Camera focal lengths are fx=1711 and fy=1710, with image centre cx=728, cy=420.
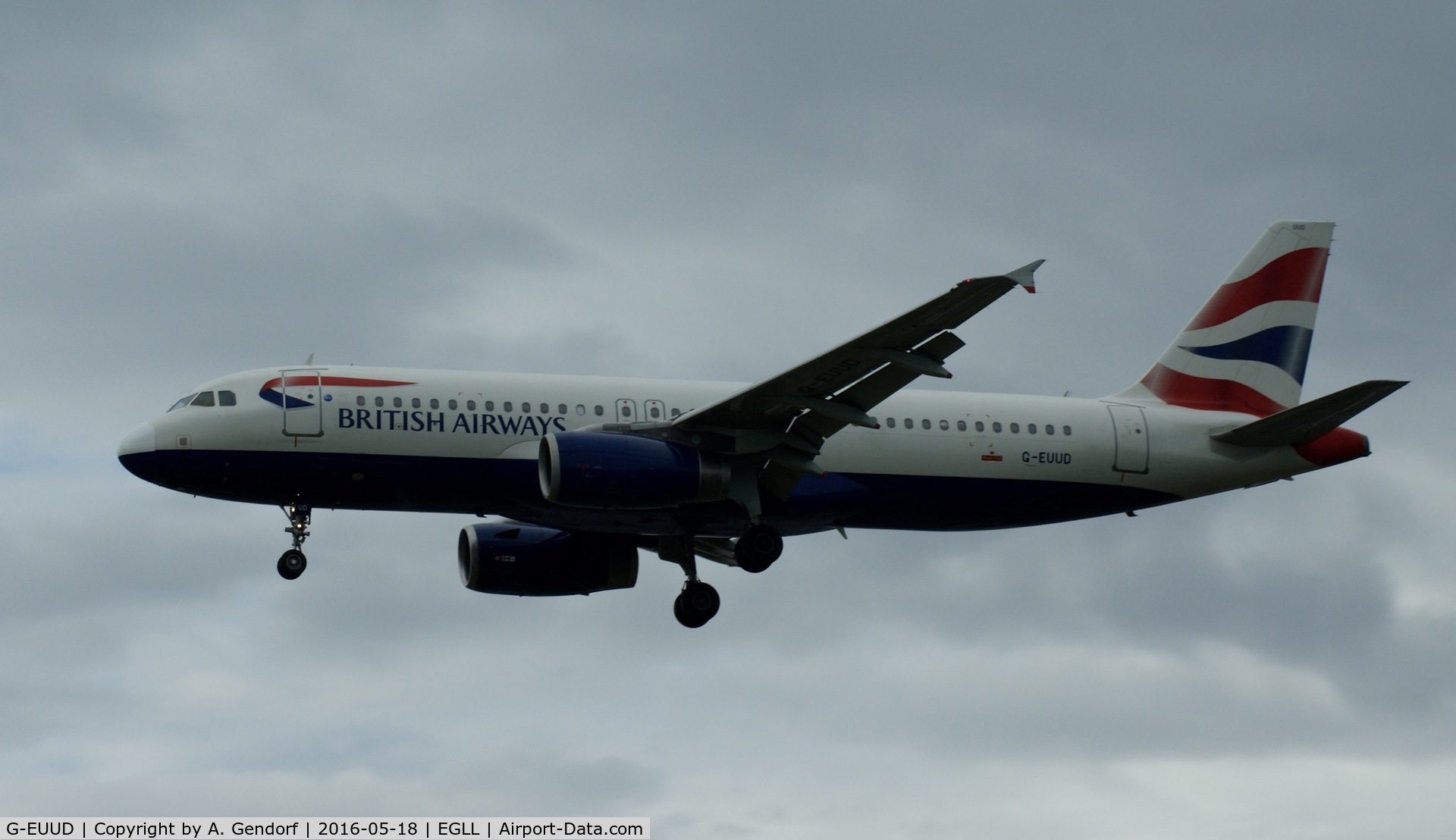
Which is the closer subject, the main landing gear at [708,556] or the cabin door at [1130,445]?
the main landing gear at [708,556]

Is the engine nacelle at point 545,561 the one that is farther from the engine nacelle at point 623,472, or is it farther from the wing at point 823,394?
the engine nacelle at point 623,472

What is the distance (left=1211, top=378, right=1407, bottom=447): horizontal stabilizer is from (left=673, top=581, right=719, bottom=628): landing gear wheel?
1050 cm

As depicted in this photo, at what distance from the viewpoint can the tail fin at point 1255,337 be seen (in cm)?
3556

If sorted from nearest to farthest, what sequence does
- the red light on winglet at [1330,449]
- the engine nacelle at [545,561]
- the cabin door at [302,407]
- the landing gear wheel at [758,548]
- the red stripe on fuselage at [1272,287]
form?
1. the cabin door at [302,407]
2. the landing gear wheel at [758,548]
3. the red light on winglet at [1330,449]
4. the engine nacelle at [545,561]
5. the red stripe on fuselage at [1272,287]

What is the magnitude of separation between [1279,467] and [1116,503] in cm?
327

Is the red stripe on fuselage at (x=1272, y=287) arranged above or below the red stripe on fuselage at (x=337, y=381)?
above

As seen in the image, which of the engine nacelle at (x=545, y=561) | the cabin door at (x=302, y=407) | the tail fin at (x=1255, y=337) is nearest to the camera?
the cabin door at (x=302, y=407)

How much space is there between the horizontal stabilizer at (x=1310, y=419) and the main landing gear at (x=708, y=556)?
Answer: 9573mm

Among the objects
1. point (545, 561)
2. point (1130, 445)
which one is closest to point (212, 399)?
point (545, 561)

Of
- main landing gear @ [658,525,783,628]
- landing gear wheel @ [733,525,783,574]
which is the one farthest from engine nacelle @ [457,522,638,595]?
landing gear wheel @ [733,525,783,574]

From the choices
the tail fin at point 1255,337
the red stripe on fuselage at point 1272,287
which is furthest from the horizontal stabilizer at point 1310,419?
the red stripe on fuselage at point 1272,287

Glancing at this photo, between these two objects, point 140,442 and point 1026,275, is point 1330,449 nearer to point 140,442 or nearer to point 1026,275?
point 1026,275

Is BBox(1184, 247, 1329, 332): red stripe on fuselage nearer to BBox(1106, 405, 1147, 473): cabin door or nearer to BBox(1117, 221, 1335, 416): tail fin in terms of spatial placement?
BBox(1117, 221, 1335, 416): tail fin

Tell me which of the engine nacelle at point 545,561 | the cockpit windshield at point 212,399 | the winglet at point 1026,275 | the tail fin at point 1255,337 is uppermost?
the tail fin at point 1255,337
